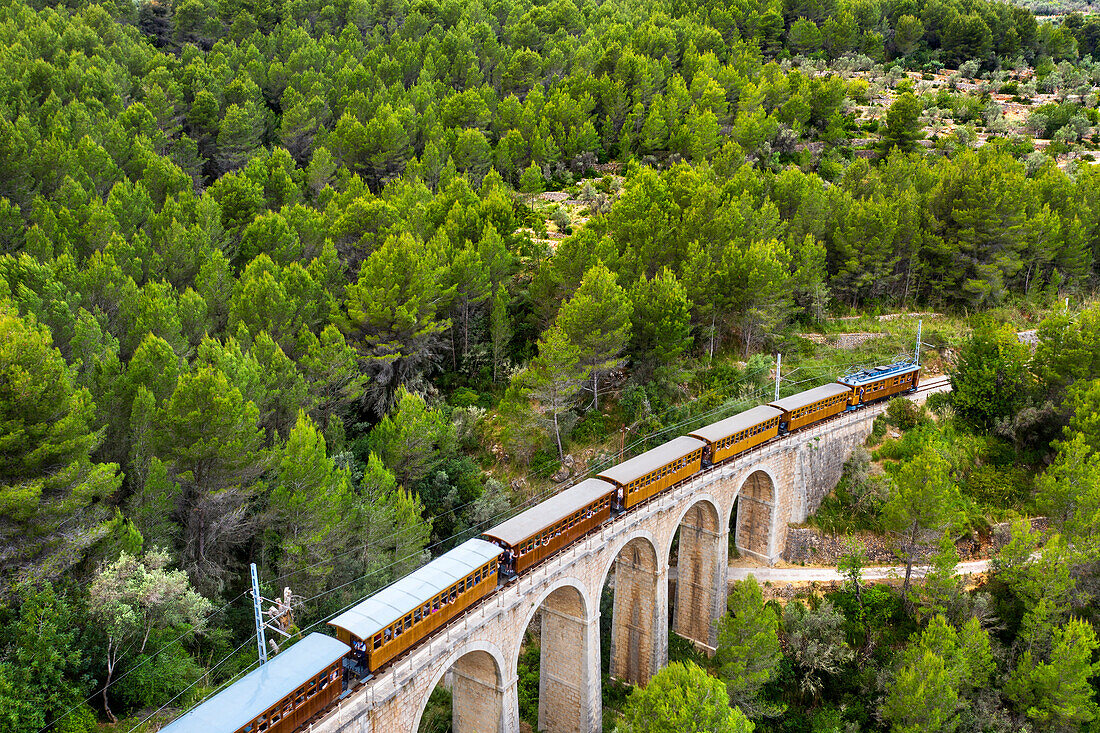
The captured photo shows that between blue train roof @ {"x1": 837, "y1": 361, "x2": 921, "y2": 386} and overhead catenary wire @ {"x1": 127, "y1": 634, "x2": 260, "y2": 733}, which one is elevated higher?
blue train roof @ {"x1": 837, "y1": 361, "x2": 921, "y2": 386}

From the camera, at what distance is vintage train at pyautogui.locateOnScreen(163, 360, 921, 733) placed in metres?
20.1

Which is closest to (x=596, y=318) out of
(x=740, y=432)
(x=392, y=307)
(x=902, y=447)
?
(x=740, y=432)

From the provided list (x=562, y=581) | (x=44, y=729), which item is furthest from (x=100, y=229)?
(x=562, y=581)

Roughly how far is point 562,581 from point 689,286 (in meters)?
21.5

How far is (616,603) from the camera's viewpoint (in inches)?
1389

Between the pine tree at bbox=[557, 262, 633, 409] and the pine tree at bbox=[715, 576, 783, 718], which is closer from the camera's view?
the pine tree at bbox=[715, 576, 783, 718]

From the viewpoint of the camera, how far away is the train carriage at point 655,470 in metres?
31.9

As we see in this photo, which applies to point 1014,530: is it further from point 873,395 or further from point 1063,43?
point 1063,43

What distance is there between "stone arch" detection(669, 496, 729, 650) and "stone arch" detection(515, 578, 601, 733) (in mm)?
7664

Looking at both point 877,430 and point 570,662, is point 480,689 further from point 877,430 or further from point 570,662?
point 877,430

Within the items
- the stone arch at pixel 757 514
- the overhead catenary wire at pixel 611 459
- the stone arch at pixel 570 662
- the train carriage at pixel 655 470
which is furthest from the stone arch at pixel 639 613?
the stone arch at pixel 757 514

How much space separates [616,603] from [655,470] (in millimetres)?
6911

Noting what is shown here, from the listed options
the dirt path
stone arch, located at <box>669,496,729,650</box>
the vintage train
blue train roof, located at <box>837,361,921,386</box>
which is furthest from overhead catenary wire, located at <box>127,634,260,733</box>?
blue train roof, located at <box>837,361,921,386</box>

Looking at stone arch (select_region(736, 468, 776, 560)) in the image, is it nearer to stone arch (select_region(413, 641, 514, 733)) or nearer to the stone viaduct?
the stone viaduct
